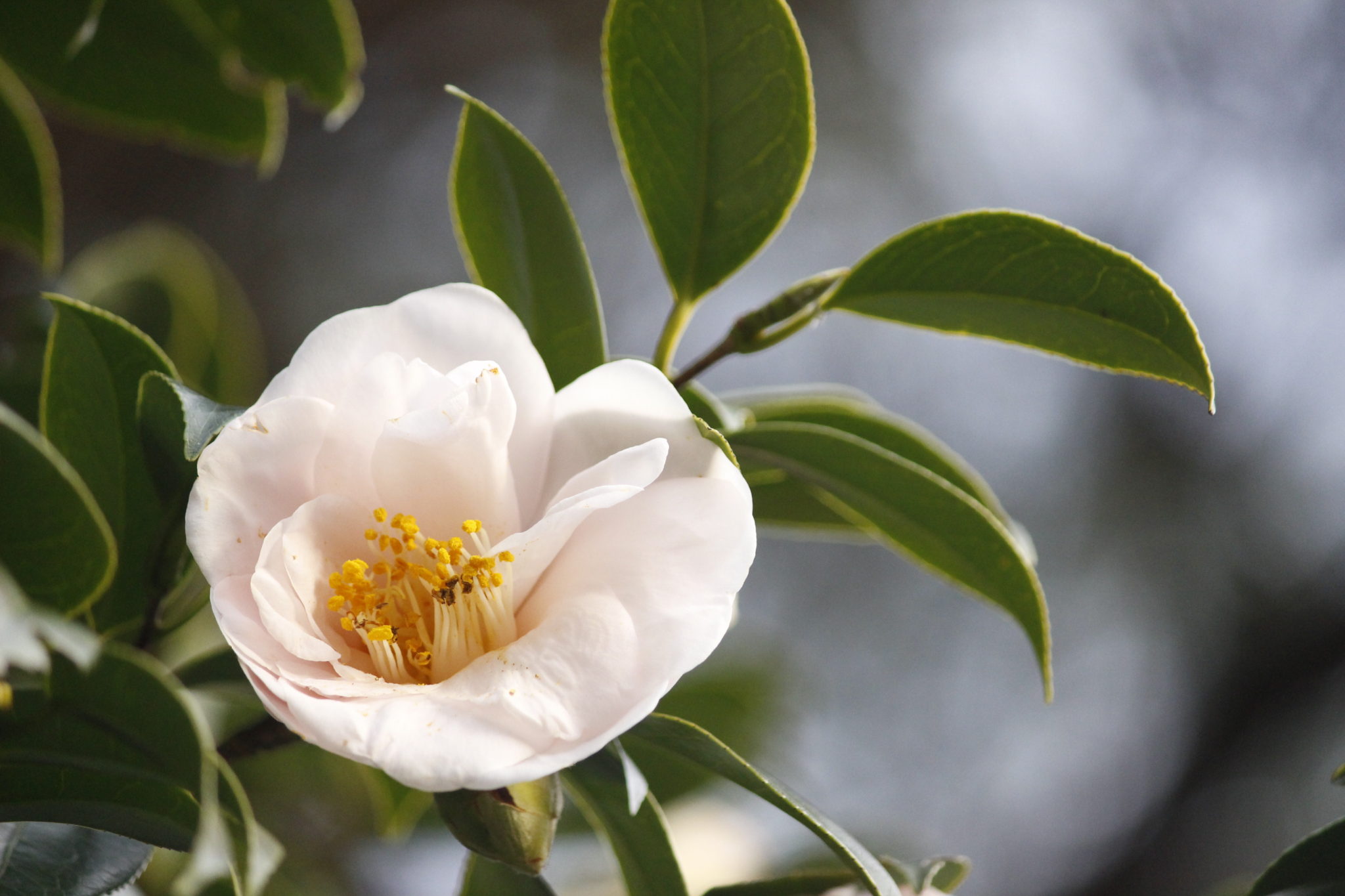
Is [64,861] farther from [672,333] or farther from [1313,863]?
[1313,863]

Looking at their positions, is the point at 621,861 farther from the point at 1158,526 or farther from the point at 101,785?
Result: the point at 1158,526

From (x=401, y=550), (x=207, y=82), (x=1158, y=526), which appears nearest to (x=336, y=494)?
(x=401, y=550)

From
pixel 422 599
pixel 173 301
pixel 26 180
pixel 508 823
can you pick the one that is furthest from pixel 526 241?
→ pixel 173 301

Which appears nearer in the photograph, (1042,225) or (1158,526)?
(1042,225)

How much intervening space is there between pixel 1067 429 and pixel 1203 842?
49.1 inches

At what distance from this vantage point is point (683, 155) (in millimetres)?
539

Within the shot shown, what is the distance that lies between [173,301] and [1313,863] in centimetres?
94

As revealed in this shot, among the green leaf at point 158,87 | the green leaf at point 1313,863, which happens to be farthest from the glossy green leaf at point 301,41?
the green leaf at point 1313,863

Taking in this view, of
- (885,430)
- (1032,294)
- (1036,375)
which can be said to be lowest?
(1036,375)

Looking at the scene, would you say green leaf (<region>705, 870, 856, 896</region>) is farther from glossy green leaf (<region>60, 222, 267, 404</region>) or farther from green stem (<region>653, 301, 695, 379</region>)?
glossy green leaf (<region>60, 222, 267, 404</region>)

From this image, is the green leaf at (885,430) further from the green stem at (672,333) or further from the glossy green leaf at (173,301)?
the glossy green leaf at (173,301)

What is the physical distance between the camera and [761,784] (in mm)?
414

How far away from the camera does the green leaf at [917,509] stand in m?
0.51

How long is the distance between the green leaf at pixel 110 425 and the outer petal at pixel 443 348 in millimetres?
109
